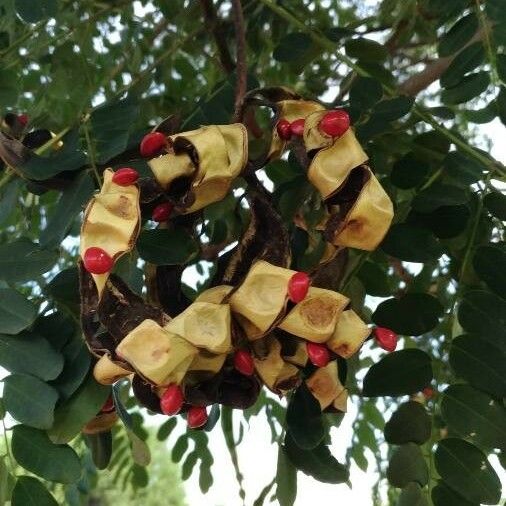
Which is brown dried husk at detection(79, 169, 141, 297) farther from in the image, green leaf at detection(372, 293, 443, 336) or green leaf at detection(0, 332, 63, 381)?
green leaf at detection(372, 293, 443, 336)

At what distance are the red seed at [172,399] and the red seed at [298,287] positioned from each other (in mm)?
76

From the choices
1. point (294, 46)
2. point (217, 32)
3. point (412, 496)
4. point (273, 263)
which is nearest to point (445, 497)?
Answer: point (412, 496)

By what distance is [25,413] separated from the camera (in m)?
0.59

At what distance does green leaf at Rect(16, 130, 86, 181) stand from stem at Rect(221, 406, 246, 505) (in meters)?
0.47

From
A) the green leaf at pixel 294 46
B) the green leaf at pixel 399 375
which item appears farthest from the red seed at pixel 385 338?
the green leaf at pixel 294 46

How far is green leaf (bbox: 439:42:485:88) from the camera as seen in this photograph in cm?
77

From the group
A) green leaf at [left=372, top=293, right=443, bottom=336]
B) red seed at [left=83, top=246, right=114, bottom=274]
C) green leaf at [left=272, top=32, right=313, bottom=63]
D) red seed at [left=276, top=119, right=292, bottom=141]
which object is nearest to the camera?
red seed at [left=83, top=246, right=114, bottom=274]

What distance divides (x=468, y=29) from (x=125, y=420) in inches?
17.5

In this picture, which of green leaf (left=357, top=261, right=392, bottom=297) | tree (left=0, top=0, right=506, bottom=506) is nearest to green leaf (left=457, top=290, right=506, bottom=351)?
tree (left=0, top=0, right=506, bottom=506)

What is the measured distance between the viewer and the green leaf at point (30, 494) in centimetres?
61

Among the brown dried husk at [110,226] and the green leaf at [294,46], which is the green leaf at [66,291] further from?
the green leaf at [294,46]

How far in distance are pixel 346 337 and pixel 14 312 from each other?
226 mm

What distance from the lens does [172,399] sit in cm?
47

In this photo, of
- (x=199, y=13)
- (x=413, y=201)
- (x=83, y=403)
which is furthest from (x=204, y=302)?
(x=199, y=13)
